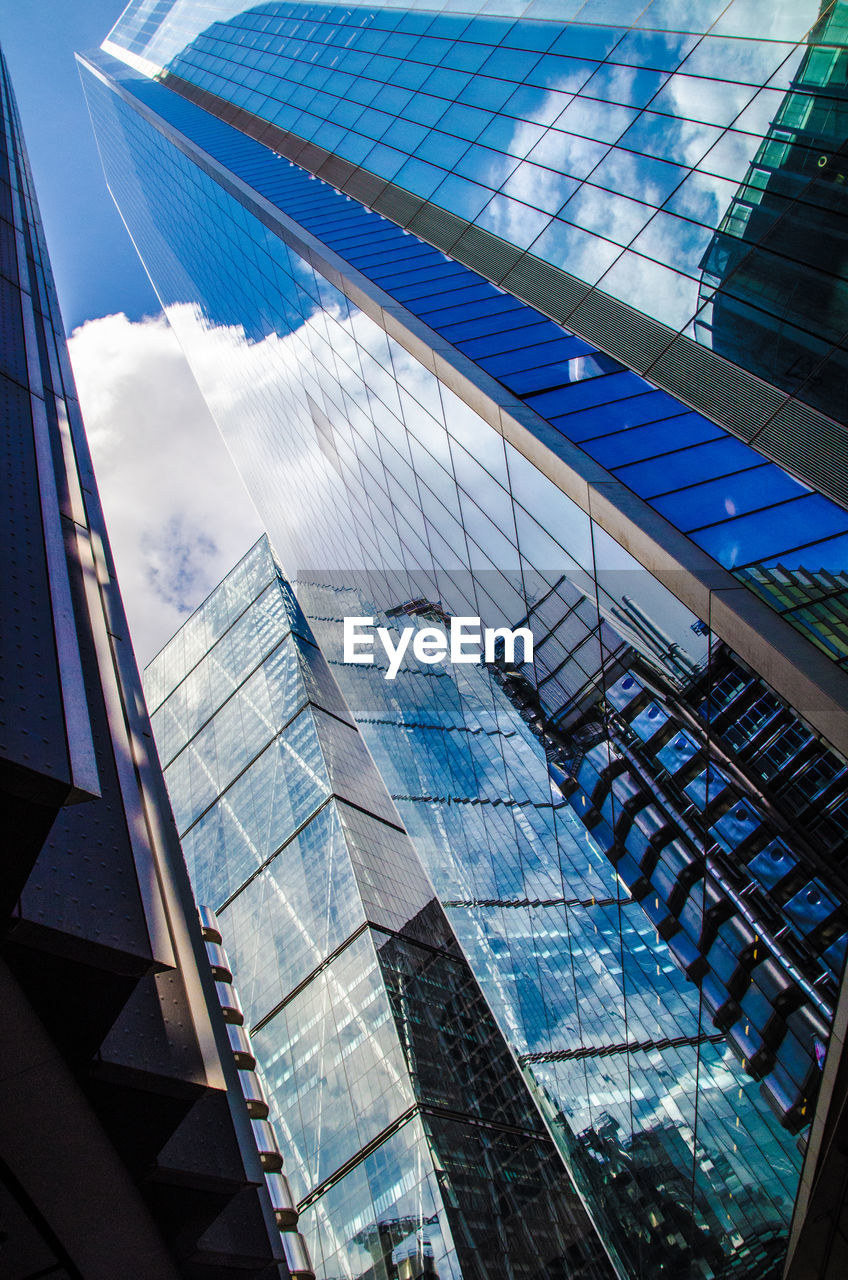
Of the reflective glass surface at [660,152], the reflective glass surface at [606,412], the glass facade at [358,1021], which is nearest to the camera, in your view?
the reflective glass surface at [606,412]

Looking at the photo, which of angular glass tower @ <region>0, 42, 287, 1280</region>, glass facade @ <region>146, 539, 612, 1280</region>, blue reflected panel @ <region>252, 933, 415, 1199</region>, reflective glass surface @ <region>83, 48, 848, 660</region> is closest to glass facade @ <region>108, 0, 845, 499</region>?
reflective glass surface @ <region>83, 48, 848, 660</region>

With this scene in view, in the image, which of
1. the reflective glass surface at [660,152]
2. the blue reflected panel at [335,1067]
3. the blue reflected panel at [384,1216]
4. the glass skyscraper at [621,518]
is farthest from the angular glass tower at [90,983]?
the blue reflected panel at [335,1067]

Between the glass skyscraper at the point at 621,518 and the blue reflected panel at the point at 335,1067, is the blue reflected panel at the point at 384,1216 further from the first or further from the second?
the glass skyscraper at the point at 621,518

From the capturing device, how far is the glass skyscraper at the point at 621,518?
9.90 m

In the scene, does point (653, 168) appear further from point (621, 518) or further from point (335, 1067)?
point (335, 1067)

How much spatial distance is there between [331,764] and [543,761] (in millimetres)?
32388

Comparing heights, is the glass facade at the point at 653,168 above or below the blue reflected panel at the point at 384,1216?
above

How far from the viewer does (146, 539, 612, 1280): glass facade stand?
87.2 ft

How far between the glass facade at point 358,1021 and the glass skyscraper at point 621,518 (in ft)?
18.4

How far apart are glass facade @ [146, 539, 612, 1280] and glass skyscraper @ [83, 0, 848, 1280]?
18.4ft

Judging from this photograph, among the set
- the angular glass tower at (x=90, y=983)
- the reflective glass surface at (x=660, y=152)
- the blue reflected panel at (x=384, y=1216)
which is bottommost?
the angular glass tower at (x=90, y=983)

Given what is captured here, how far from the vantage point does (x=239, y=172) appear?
121 ft

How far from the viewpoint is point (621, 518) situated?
10750 mm

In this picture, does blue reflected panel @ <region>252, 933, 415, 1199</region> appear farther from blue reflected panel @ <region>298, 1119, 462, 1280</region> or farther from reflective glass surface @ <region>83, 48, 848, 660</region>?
reflective glass surface @ <region>83, 48, 848, 660</region>
